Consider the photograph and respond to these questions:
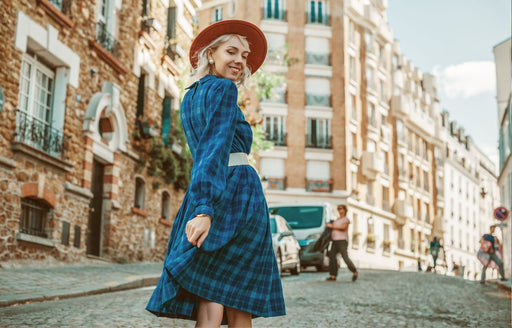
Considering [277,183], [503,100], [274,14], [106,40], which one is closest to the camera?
[106,40]

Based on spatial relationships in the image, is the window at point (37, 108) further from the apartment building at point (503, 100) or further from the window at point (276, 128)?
the window at point (276, 128)

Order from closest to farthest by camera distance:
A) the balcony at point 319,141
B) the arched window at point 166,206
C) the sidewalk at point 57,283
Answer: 1. the sidewalk at point 57,283
2. the arched window at point 166,206
3. the balcony at point 319,141

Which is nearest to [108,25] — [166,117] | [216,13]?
[166,117]

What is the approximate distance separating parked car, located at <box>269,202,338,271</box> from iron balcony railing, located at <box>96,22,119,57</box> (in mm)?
6392

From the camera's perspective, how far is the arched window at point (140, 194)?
769 inches

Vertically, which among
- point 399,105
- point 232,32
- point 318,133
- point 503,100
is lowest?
point 232,32

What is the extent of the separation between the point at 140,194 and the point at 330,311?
39.0 ft

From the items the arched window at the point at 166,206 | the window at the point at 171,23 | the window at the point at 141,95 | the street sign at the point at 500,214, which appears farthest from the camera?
the window at the point at 171,23

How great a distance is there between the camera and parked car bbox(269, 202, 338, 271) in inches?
813

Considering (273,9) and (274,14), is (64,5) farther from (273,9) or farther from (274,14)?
(273,9)

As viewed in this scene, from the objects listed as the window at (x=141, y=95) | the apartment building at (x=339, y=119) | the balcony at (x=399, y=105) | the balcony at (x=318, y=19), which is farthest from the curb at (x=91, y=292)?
the balcony at (x=399, y=105)

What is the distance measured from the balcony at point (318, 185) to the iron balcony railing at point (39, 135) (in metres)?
30.2

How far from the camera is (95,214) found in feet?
55.9

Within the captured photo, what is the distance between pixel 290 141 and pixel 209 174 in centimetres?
4168
